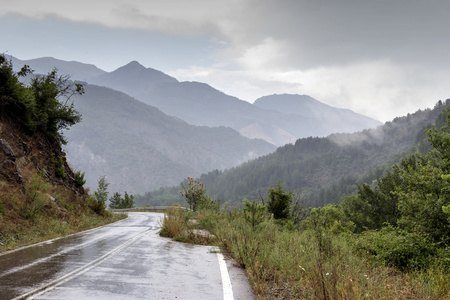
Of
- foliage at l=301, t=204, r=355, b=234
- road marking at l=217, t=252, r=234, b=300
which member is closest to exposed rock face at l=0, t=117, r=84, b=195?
road marking at l=217, t=252, r=234, b=300

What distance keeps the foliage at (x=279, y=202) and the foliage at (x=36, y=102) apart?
13.5 m

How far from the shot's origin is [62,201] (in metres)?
19.0

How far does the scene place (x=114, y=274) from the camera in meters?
7.16

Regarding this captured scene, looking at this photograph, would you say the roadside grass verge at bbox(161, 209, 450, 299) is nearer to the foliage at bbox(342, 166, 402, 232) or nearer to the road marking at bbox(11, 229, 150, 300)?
the road marking at bbox(11, 229, 150, 300)

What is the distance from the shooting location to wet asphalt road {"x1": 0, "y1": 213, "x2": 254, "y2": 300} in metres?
5.67

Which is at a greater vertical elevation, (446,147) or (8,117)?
(8,117)

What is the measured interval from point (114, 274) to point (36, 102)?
17.6m

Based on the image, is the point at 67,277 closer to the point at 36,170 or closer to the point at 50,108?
the point at 36,170

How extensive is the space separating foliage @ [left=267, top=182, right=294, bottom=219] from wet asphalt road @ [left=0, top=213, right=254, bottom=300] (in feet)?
29.4

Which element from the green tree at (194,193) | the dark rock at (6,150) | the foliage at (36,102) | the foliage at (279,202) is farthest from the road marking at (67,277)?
the green tree at (194,193)

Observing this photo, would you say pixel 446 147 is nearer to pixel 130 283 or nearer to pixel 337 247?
pixel 337 247

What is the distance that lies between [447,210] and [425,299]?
8.61ft

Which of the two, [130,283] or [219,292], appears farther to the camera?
[130,283]

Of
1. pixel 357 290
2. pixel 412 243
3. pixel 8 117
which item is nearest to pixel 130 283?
pixel 357 290
